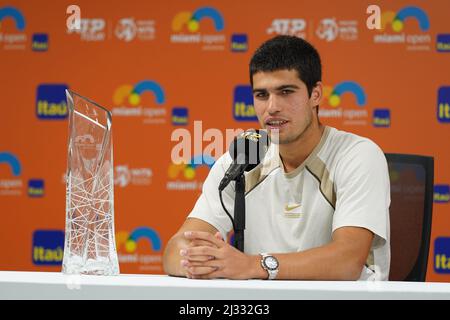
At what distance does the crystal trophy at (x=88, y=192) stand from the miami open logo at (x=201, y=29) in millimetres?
2902

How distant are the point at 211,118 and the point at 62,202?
1077 mm

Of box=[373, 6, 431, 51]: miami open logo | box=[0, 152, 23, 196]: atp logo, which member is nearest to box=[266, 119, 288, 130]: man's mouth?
box=[373, 6, 431, 51]: miami open logo

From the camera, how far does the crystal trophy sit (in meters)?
1.13

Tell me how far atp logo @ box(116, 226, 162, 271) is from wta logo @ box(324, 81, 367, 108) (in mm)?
1350

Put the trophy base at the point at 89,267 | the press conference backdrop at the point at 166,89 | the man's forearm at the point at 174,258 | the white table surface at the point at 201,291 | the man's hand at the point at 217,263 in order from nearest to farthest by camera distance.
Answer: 1. the white table surface at the point at 201,291
2. the trophy base at the point at 89,267
3. the man's hand at the point at 217,263
4. the man's forearm at the point at 174,258
5. the press conference backdrop at the point at 166,89

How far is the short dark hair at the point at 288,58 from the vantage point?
5.99 feet

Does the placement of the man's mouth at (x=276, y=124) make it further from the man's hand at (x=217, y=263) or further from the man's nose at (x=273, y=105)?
the man's hand at (x=217, y=263)

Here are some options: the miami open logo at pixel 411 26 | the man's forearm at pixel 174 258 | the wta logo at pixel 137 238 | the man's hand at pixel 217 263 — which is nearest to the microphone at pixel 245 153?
the man's hand at pixel 217 263

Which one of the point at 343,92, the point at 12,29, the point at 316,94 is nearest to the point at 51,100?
the point at 12,29

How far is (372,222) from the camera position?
159 centimetres

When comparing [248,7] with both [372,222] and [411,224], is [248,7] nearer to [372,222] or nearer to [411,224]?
[411,224]

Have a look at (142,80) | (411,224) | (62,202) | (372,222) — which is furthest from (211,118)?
(372,222)

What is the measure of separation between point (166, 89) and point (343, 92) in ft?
3.59

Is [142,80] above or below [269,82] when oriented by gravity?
above
